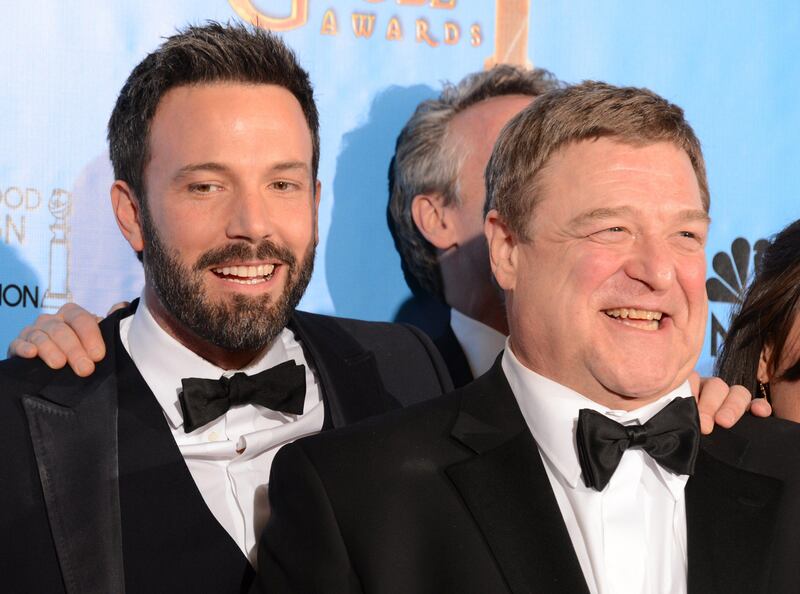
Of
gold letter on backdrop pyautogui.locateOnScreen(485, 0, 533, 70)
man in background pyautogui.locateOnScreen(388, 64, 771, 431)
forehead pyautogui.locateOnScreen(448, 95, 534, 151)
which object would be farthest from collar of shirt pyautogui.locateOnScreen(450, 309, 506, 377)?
gold letter on backdrop pyautogui.locateOnScreen(485, 0, 533, 70)

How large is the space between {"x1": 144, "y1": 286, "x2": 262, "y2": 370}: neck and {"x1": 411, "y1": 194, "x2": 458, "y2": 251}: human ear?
33.8 inches

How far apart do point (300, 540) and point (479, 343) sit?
4.32 ft

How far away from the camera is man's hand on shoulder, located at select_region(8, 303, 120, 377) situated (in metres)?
2.23

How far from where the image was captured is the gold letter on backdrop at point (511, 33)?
321 cm

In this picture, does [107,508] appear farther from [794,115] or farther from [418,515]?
[794,115]

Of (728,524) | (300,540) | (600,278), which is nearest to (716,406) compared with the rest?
(728,524)

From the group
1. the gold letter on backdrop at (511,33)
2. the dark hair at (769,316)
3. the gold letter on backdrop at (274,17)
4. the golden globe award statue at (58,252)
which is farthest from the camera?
the gold letter on backdrop at (511,33)

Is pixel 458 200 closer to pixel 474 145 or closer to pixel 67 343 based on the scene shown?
pixel 474 145

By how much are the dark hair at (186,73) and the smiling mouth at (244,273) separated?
8.8 inches

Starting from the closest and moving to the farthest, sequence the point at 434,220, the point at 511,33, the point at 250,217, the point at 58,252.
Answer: the point at 250,217
the point at 58,252
the point at 434,220
the point at 511,33

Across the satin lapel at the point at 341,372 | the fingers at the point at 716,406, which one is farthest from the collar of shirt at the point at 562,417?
the satin lapel at the point at 341,372

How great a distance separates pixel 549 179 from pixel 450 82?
4.50 ft

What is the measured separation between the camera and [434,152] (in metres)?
3.10

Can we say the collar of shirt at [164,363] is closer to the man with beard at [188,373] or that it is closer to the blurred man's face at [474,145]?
the man with beard at [188,373]
